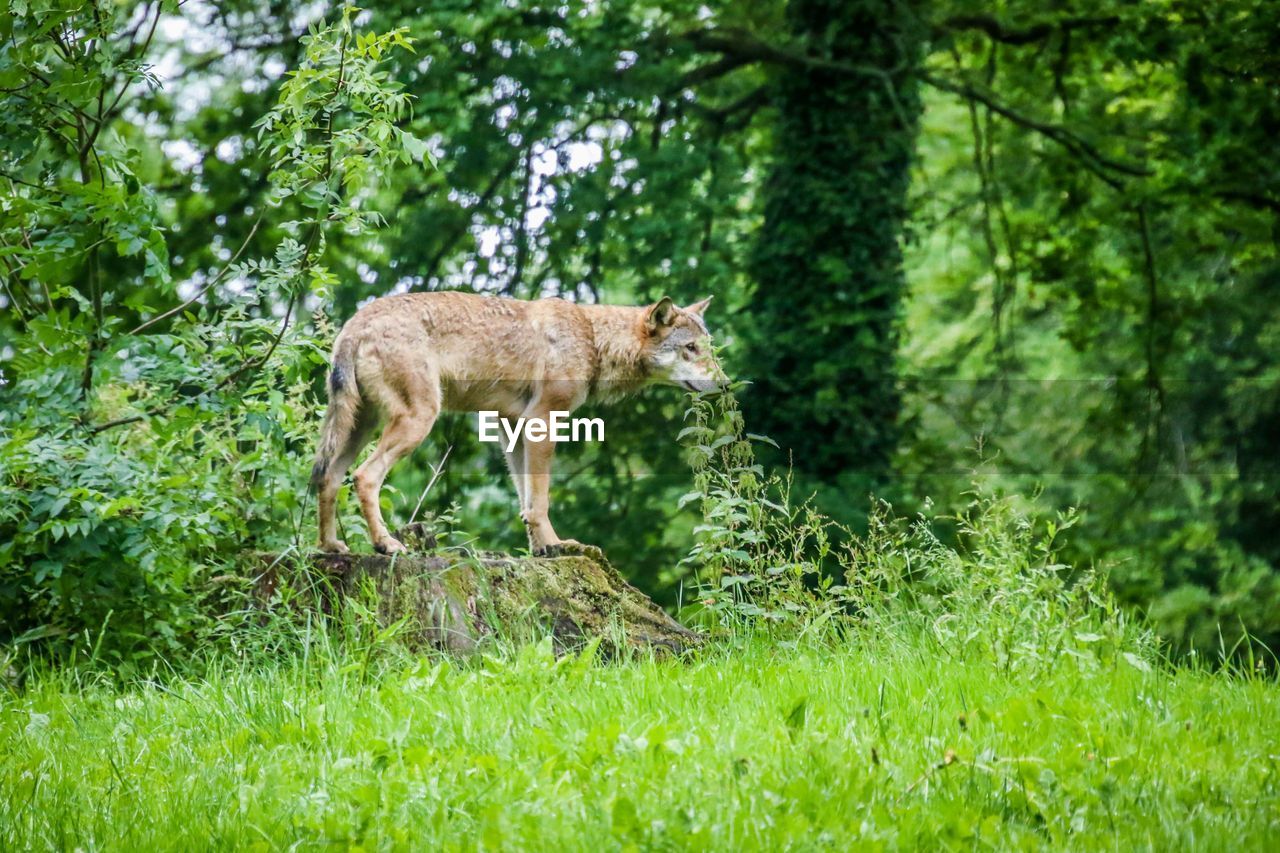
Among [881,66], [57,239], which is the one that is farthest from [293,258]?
[881,66]

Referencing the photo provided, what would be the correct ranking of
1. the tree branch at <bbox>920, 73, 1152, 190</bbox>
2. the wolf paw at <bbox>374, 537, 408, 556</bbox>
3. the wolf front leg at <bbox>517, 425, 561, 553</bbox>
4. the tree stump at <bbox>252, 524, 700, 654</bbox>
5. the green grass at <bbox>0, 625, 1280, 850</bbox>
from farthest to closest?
the tree branch at <bbox>920, 73, 1152, 190</bbox>
the wolf front leg at <bbox>517, 425, 561, 553</bbox>
the wolf paw at <bbox>374, 537, 408, 556</bbox>
the tree stump at <bbox>252, 524, 700, 654</bbox>
the green grass at <bbox>0, 625, 1280, 850</bbox>

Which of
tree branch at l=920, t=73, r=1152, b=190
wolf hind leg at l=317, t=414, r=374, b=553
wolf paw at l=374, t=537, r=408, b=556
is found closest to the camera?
wolf paw at l=374, t=537, r=408, b=556

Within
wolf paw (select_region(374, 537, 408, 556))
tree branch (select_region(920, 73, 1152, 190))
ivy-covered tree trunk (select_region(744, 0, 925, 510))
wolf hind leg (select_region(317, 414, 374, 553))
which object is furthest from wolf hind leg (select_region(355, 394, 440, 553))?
tree branch (select_region(920, 73, 1152, 190))

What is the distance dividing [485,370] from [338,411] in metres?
0.94

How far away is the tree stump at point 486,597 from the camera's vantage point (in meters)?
5.97

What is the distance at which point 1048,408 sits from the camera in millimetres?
14727

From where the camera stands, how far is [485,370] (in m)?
7.20

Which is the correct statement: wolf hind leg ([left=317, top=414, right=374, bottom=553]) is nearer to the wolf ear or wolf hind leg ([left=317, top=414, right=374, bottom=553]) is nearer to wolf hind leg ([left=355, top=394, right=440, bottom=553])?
wolf hind leg ([left=355, top=394, right=440, bottom=553])

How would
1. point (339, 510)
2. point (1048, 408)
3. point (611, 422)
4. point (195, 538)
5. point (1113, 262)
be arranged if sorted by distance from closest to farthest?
1. point (195, 538)
2. point (339, 510)
3. point (611, 422)
4. point (1048, 408)
5. point (1113, 262)

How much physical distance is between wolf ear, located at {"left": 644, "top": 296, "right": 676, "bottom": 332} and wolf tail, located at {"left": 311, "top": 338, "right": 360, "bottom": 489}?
1.90m

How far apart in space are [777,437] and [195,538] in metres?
6.99

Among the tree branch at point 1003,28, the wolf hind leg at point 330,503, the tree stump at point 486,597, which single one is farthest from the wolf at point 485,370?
the tree branch at point 1003,28

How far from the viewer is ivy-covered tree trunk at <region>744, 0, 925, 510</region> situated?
12148mm

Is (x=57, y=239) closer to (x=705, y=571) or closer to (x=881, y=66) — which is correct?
(x=705, y=571)
